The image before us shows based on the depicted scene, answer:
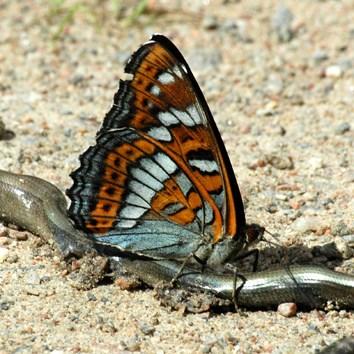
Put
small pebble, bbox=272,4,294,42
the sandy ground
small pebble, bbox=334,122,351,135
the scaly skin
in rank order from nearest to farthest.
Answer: the sandy ground
the scaly skin
small pebble, bbox=334,122,351,135
small pebble, bbox=272,4,294,42

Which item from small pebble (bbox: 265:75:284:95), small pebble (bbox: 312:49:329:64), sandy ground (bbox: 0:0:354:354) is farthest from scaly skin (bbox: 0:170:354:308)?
small pebble (bbox: 312:49:329:64)

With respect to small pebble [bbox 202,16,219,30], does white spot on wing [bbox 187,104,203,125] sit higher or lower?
higher

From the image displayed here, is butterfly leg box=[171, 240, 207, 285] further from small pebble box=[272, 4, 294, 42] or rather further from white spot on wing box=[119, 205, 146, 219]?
small pebble box=[272, 4, 294, 42]

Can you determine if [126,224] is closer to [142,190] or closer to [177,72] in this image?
[142,190]

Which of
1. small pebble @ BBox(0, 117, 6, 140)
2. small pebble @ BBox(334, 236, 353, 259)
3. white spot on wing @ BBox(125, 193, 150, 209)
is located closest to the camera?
white spot on wing @ BBox(125, 193, 150, 209)

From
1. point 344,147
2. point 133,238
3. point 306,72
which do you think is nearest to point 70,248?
point 133,238

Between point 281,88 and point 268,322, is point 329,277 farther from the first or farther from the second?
point 281,88
